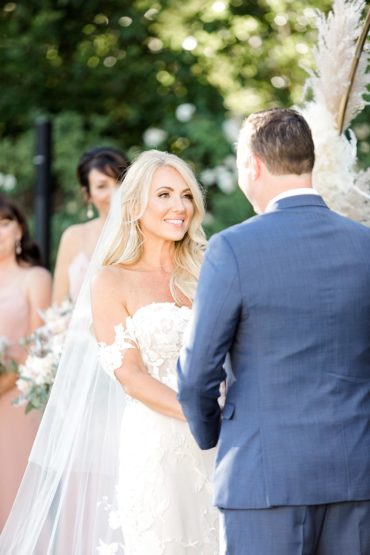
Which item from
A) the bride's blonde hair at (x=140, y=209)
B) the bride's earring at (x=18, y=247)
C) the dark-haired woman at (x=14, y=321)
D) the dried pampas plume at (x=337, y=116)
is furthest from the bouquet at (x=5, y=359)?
the dried pampas plume at (x=337, y=116)

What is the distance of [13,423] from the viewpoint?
6.48m

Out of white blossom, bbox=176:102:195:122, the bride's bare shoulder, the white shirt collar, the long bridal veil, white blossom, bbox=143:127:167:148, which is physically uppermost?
white blossom, bbox=176:102:195:122

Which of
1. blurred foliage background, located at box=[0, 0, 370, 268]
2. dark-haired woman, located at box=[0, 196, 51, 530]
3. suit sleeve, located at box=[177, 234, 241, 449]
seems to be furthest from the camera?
blurred foliage background, located at box=[0, 0, 370, 268]

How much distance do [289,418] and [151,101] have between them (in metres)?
7.99

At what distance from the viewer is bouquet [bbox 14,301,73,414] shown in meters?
5.50

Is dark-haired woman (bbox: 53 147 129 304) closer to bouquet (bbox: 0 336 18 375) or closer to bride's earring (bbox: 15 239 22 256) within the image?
bride's earring (bbox: 15 239 22 256)

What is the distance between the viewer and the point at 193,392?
3.39m

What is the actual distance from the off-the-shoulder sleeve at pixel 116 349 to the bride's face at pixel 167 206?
46 centimetres

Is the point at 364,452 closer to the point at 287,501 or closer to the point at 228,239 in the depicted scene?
the point at 287,501

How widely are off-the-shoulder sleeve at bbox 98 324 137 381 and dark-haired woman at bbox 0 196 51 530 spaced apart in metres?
2.29

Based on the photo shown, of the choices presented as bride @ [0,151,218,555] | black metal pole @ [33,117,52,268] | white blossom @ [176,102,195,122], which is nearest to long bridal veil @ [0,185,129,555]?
bride @ [0,151,218,555]

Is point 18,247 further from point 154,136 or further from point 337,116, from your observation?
point 154,136

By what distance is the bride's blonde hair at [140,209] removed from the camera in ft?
14.6

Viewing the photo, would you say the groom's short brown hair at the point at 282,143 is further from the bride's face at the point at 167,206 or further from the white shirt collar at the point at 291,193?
the bride's face at the point at 167,206
